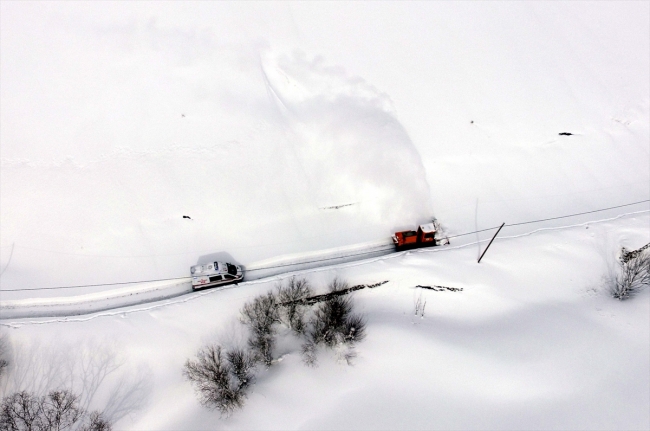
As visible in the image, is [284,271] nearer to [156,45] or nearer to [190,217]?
[190,217]

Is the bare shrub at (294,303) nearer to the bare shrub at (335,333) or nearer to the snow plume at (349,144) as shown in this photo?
the bare shrub at (335,333)

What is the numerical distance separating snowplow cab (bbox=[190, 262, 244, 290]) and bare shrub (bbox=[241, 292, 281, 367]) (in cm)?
212

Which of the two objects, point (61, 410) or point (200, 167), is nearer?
point (61, 410)

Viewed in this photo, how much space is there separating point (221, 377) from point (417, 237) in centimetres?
1366

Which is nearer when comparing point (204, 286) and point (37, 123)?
point (204, 286)

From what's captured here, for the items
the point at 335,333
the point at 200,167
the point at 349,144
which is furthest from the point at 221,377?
the point at 349,144

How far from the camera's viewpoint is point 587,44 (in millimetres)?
23141

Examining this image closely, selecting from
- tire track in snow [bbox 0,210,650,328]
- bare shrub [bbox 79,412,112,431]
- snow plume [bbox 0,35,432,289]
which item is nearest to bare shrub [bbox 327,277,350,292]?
tire track in snow [bbox 0,210,650,328]

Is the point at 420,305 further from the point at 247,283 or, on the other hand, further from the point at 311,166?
the point at 311,166

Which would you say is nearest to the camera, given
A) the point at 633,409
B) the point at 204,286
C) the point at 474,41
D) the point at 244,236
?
the point at 633,409

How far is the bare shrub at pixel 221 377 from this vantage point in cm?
1705

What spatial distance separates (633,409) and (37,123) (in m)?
39.2

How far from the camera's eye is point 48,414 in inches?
680

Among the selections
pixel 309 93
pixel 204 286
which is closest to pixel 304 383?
pixel 204 286
